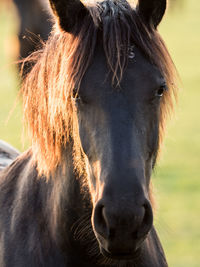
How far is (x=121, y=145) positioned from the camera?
9.18ft

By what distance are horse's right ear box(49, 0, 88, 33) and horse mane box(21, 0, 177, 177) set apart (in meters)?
0.04

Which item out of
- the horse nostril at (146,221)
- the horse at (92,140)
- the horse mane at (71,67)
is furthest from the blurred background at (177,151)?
the horse nostril at (146,221)

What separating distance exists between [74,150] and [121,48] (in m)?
0.57

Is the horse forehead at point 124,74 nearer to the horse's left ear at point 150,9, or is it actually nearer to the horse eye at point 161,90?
the horse eye at point 161,90

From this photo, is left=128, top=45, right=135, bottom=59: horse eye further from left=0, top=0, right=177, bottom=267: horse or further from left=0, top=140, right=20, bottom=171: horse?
left=0, top=140, right=20, bottom=171: horse

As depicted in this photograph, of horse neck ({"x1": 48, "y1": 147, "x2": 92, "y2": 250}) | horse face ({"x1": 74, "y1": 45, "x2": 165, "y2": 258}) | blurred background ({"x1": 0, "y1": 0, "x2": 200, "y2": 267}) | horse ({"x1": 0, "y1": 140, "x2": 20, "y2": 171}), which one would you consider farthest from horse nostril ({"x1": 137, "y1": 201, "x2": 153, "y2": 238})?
horse ({"x1": 0, "y1": 140, "x2": 20, "y2": 171})

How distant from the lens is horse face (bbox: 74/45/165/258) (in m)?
2.65

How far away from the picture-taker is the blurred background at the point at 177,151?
826 centimetres

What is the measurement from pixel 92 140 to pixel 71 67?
40cm

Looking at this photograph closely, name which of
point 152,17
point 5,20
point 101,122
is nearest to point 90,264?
point 101,122

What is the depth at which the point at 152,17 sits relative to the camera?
3.28 meters

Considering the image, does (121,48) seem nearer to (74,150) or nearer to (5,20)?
(74,150)

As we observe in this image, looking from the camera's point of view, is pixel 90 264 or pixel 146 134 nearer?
pixel 146 134

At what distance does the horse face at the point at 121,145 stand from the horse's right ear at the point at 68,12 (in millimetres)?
257
